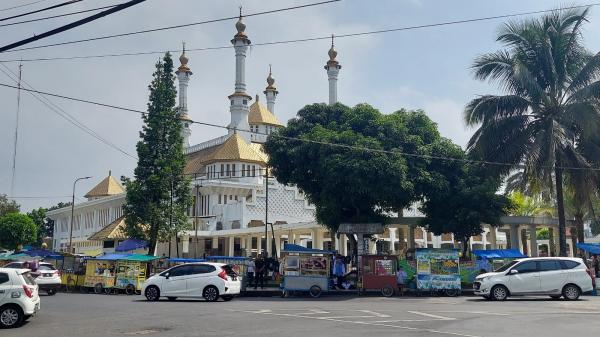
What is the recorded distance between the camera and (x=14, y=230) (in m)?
68.4

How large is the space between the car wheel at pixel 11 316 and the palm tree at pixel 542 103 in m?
21.4

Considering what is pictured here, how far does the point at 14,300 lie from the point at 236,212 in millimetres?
37028

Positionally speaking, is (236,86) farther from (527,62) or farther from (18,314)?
(18,314)

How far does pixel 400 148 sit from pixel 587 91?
863cm

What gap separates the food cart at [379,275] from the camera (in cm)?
2327

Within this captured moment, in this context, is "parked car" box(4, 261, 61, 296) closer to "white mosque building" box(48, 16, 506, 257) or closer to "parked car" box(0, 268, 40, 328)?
"parked car" box(0, 268, 40, 328)

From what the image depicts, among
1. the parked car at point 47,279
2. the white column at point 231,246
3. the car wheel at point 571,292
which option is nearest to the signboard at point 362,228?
the car wheel at point 571,292

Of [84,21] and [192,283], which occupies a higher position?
[84,21]

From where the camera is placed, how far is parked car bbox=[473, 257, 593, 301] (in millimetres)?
20312

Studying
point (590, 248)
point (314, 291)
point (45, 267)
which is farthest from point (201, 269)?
point (590, 248)

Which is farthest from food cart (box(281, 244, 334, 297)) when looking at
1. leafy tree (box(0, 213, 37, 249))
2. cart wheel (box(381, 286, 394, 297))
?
leafy tree (box(0, 213, 37, 249))

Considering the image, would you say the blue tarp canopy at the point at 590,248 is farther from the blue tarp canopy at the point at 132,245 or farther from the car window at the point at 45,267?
the blue tarp canopy at the point at 132,245

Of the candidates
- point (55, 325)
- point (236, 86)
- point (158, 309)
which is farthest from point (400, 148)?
point (236, 86)

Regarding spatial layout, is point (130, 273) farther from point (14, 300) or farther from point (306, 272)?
point (14, 300)
